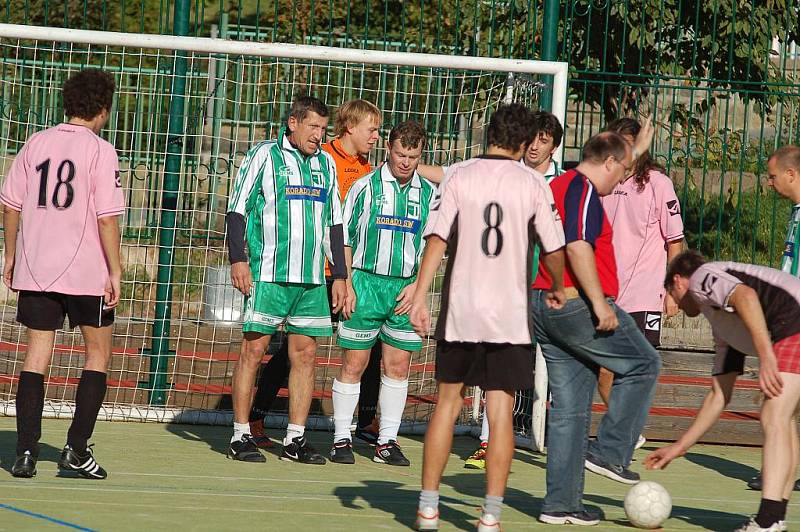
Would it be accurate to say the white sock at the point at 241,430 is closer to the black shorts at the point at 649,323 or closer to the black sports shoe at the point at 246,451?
the black sports shoe at the point at 246,451

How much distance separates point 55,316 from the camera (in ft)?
20.7

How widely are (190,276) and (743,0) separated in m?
5.95

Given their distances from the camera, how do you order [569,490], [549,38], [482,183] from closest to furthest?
[482,183] < [569,490] < [549,38]

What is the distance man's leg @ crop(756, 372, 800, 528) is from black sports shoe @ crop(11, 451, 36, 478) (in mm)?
A: 3428

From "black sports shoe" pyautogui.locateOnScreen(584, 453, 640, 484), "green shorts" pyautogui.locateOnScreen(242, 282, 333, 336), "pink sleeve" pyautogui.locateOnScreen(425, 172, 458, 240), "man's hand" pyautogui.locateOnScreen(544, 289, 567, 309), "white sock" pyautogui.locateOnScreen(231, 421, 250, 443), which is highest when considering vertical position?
"pink sleeve" pyautogui.locateOnScreen(425, 172, 458, 240)

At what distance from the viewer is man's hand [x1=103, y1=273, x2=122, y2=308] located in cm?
624

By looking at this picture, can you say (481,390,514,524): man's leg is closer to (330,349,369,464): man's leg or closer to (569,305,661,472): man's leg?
(569,305,661,472): man's leg

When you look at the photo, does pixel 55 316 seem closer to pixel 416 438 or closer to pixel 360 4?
pixel 416 438

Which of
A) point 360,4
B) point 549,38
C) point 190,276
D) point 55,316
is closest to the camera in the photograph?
point 55,316

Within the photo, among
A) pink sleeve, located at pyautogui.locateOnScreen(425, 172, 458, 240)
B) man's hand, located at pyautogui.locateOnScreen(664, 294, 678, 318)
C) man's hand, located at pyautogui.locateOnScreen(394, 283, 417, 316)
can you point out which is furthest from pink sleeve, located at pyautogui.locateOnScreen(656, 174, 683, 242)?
pink sleeve, located at pyautogui.locateOnScreen(425, 172, 458, 240)

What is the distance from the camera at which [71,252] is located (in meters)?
6.21

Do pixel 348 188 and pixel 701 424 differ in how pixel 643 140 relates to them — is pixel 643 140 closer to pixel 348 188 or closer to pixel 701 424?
pixel 701 424

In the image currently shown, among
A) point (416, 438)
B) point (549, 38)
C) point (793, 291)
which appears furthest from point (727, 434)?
point (793, 291)

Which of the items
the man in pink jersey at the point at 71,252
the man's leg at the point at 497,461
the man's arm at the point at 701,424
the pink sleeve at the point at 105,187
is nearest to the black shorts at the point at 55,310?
the man in pink jersey at the point at 71,252
